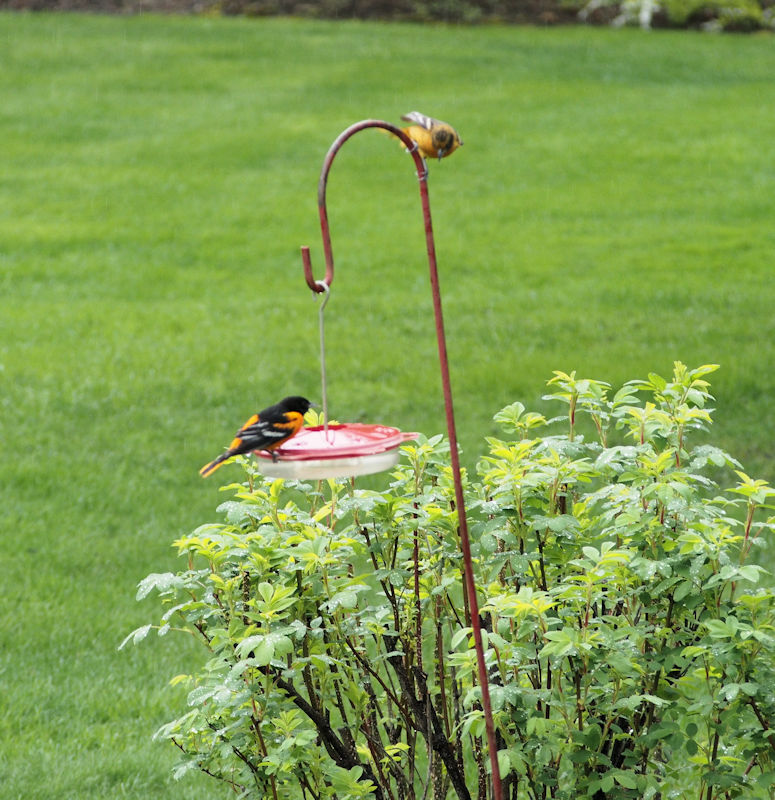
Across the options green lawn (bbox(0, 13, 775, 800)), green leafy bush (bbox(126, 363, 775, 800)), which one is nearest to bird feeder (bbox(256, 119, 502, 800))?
green leafy bush (bbox(126, 363, 775, 800))

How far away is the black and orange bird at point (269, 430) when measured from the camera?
2191mm

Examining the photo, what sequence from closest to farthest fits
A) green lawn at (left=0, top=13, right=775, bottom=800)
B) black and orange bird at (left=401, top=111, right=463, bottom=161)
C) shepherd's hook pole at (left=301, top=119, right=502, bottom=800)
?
shepherd's hook pole at (left=301, top=119, right=502, bottom=800), black and orange bird at (left=401, top=111, right=463, bottom=161), green lawn at (left=0, top=13, right=775, bottom=800)

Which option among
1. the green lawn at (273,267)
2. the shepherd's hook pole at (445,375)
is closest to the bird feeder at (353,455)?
the shepherd's hook pole at (445,375)

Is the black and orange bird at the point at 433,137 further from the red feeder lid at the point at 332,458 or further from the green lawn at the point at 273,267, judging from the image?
the green lawn at the point at 273,267

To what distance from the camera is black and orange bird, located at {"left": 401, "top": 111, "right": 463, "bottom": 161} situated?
207 cm

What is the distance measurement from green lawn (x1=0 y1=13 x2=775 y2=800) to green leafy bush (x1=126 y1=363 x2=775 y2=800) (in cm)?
131

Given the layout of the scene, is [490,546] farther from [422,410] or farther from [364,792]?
[422,410]

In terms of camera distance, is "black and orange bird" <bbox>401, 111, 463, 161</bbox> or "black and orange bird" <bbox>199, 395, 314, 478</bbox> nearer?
"black and orange bird" <bbox>401, 111, 463, 161</bbox>

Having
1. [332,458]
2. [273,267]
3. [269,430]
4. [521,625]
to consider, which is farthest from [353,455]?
[273,267]

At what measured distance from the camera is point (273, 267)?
1005 centimetres

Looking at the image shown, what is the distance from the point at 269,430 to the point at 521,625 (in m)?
0.72

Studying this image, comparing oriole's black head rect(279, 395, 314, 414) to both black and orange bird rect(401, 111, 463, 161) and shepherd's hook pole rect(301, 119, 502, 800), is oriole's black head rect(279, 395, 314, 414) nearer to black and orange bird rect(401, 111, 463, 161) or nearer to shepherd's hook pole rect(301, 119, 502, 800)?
shepherd's hook pole rect(301, 119, 502, 800)

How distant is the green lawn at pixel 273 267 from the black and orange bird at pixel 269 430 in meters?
1.94

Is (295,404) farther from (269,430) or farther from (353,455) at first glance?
(353,455)
